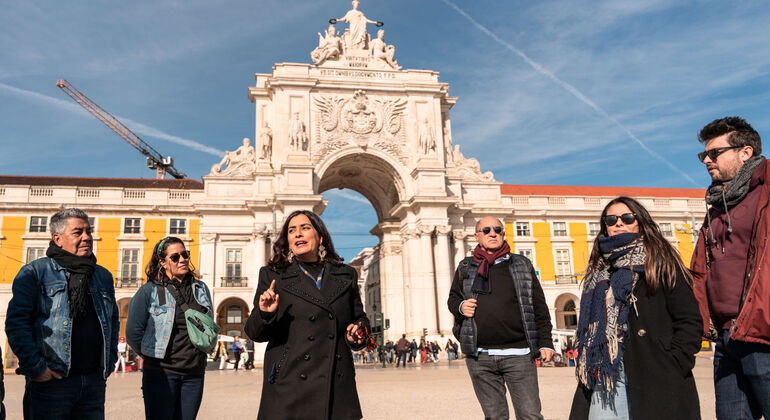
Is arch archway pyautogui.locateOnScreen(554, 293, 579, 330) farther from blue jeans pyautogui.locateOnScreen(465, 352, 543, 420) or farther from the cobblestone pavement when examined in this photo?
blue jeans pyautogui.locateOnScreen(465, 352, 543, 420)

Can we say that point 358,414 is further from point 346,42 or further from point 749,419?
point 346,42

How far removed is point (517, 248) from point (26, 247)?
103ft

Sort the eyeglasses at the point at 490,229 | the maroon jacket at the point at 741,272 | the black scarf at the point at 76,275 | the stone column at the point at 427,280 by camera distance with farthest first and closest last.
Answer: the stone column at the point at 427,280
the eyeglasses at the point at 490,229
the black scarf at the point at 76,275
the maroon jacket at the point at 741,272

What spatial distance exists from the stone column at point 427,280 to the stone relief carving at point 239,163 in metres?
11.6

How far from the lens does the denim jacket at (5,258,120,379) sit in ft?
14.3

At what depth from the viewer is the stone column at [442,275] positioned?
1395 inches

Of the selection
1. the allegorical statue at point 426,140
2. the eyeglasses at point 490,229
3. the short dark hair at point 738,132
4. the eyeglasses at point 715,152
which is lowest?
the eyeglasses at point 490,229

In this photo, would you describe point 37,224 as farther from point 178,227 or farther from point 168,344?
point 168,344

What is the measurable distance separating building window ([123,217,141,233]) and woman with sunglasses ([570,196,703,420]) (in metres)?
36.6

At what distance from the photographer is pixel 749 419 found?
13.8ft

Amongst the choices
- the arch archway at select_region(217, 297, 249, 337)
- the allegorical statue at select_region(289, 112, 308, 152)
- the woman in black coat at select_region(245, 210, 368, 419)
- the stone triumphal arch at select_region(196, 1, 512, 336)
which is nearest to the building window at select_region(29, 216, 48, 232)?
the stone triumphal arch at select_region(196, 1, 512, 336)

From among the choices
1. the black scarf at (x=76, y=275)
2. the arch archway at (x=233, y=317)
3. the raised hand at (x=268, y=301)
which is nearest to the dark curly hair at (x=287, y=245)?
the raised hand at (x=268, y=301)

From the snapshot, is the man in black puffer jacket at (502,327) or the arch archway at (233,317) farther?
the arch archway at (233,317)

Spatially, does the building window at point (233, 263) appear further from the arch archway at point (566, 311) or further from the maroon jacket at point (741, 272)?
the maroon jacket at point (741, 272)
